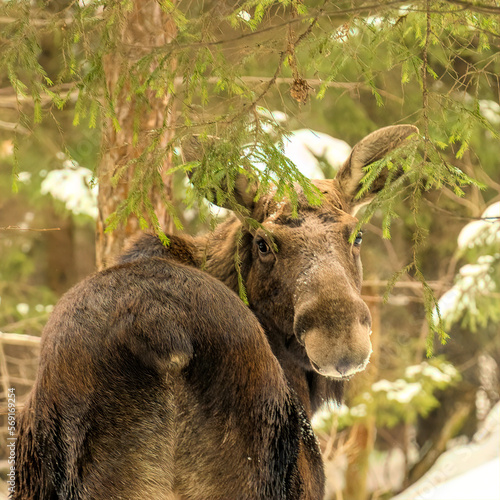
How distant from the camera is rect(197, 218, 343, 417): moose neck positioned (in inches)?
139

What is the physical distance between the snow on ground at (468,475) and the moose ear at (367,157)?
3.14m

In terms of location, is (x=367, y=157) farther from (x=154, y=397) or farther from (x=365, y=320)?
(x=154, y=397)

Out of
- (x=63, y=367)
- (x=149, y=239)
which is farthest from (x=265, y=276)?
(x=63, y=367)

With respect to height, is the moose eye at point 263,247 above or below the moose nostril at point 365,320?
above

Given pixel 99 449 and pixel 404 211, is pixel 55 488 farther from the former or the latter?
pixel 404 211

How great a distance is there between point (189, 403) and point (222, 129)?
1439mm

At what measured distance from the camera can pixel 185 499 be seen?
2619mm

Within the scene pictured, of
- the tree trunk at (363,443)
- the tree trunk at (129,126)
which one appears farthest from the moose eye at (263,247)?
the tree trunk at (363,443)

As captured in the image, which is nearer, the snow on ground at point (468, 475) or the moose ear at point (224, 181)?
the moose ear at point (224, 181)

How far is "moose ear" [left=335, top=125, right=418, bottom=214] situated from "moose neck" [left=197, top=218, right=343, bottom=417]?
73 centimetres

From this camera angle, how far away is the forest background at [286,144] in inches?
126

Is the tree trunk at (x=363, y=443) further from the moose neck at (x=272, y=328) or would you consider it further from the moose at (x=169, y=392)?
the moose at (x=169, y=392)

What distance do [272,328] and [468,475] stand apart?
13.2 ft

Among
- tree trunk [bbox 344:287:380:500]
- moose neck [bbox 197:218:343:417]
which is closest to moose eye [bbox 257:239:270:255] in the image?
moose neck [bbox 197:218:343:417]
